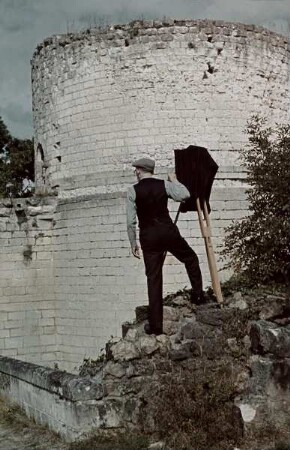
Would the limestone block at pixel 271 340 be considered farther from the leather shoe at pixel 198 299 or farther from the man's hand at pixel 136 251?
the man's hand at pixel 136 251

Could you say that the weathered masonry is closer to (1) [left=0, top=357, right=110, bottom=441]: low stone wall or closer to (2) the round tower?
(2) the round tower

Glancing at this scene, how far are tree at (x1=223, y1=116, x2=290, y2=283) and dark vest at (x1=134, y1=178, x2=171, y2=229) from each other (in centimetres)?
198

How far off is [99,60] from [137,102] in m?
1.31

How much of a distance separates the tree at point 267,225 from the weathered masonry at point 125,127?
15.8ft

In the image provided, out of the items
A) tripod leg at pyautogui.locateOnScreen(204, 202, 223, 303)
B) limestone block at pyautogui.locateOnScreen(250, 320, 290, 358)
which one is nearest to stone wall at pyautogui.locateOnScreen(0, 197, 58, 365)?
tripod leg at pyautogui.locateOnScreen(204, 202, 223, 303)

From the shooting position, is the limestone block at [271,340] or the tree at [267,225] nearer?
the limestone block at [271,340]

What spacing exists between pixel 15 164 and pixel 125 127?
472 inches

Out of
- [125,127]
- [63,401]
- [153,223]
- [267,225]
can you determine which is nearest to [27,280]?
[125,127]

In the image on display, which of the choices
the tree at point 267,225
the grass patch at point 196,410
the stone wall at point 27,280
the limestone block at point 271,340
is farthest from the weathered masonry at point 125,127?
the grass patch at point 196,410

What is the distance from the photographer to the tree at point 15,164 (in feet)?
75.2

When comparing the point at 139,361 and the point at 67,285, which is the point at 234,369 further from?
the point at 67,285

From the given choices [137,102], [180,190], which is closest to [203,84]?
[137,102]

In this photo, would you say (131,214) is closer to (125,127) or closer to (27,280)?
(125,127)

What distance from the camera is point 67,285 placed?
51.6 ft
